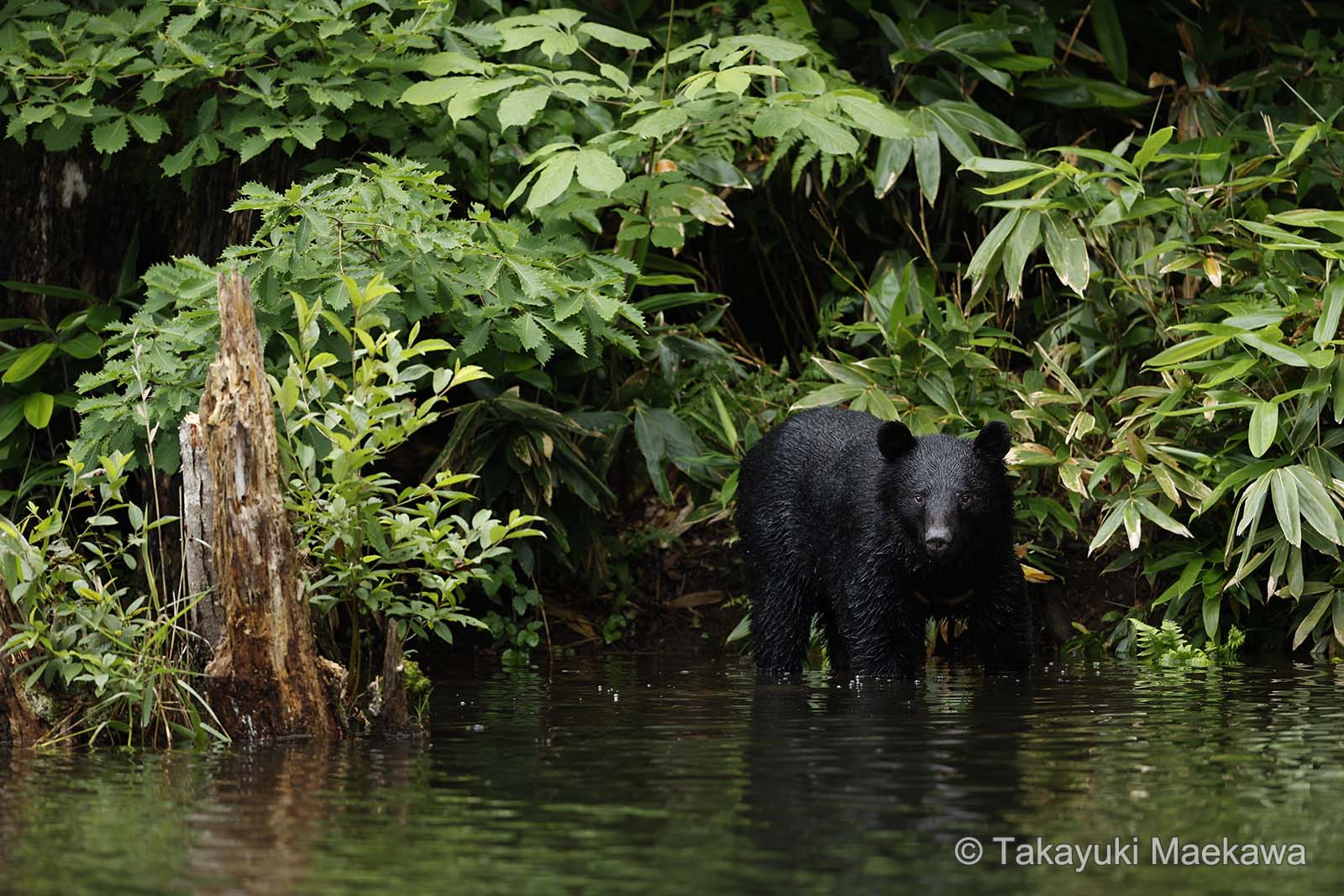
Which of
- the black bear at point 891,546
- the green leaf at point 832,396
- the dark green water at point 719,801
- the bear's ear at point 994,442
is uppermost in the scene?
the green leaf at point 832,396

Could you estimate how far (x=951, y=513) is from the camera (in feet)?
24.5

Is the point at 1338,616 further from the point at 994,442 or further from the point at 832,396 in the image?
the point at 832,396

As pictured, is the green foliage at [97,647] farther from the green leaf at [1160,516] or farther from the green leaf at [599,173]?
the green leaf at [1160,516]

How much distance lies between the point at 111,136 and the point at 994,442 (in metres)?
4.46

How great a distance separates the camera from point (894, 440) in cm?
768

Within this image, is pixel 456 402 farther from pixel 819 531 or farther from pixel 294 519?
pixel 294 519

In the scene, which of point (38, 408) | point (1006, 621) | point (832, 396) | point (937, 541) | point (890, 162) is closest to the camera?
point (937, 541)

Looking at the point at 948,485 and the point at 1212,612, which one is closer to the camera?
the point at 948,485

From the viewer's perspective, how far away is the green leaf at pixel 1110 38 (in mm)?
10680

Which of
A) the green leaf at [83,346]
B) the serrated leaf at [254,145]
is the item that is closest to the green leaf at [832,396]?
the serrated leaf at [254,145]

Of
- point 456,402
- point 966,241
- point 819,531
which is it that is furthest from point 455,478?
point 966,241

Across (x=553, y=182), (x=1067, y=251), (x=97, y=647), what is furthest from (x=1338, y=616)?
(x=97, y=647)

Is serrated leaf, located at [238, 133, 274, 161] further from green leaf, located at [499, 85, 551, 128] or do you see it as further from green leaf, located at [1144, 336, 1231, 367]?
green leaf, located at [1144, 336, 1231, 367]

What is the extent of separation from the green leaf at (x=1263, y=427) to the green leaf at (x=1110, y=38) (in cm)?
337
